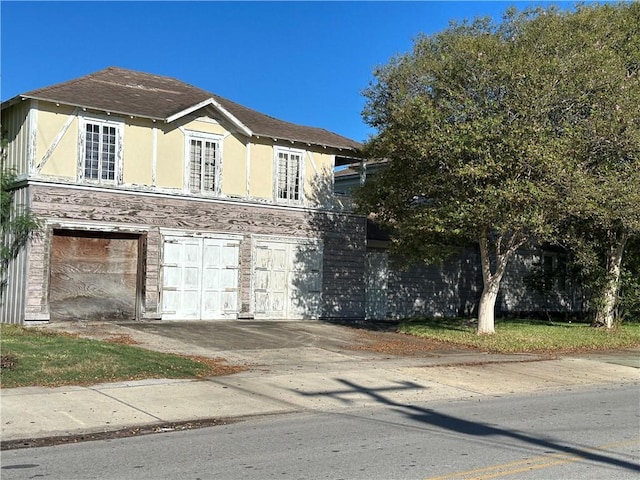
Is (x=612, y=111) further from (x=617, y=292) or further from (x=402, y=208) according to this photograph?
(x=617, y=292)

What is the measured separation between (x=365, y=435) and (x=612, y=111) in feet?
40.6

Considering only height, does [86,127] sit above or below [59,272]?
above

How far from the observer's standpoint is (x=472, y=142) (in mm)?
16734

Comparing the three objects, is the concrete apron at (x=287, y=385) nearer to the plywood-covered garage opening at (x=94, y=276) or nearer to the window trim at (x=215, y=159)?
the plywood-covered garage opening at (x=94, y=276)

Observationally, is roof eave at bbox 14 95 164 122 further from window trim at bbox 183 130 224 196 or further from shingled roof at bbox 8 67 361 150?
window trim at bbox 183 130 224 196

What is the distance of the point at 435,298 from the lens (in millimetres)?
26719

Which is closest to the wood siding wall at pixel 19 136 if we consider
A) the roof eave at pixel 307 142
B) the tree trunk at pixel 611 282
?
the roof eave at pixel 307 142

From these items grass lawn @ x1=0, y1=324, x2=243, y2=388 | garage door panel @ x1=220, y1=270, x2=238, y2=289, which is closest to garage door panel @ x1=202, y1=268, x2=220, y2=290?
garage door panel @ x1=220, y1=270, x2=238, y2=289

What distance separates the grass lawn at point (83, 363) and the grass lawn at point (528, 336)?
788cm

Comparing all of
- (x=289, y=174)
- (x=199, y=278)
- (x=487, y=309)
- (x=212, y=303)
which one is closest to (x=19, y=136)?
(x=199, y=278)

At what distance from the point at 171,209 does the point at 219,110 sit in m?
3.25

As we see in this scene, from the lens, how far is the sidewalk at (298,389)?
9.25 m

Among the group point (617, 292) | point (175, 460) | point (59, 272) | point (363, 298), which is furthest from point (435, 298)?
point (175, 460)

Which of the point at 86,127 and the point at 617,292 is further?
the point at 617,292
